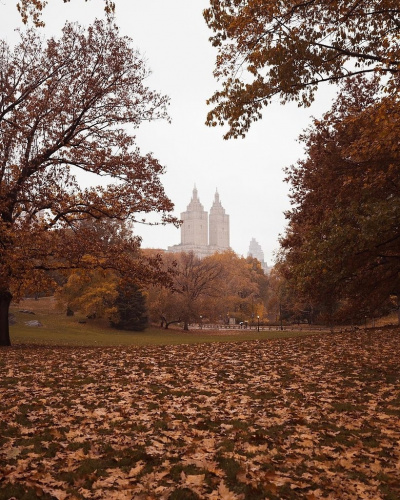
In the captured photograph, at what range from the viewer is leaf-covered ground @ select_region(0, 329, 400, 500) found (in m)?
4.29

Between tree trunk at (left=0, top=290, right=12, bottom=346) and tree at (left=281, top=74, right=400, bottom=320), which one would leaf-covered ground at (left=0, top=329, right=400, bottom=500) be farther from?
tree trunk at (left=0, top=290, right=12, bottom=346)

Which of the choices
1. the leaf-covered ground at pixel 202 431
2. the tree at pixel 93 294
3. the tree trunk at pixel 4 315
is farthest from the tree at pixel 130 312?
the leaf-covered ground at pixel 202 431

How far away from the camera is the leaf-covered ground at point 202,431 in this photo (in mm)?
4289

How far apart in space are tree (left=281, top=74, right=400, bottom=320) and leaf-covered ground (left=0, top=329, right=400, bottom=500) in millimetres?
3601

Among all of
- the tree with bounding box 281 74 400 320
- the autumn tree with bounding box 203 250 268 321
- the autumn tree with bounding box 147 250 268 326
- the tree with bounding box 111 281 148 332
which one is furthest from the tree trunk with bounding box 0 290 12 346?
the autumn tree with bounding box 203 250 268 321

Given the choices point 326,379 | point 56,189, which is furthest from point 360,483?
point 56,189

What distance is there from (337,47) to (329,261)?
6.00 meters

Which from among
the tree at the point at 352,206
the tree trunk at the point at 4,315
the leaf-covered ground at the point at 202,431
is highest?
the tree at the point at 352,206

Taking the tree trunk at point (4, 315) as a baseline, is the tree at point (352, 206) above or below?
above

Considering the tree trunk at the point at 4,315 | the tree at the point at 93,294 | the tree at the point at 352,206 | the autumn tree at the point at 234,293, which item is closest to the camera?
the tree at the point at 352,206

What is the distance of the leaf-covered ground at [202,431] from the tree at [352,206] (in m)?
3.60

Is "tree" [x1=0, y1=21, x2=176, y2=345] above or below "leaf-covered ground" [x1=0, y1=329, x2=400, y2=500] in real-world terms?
above

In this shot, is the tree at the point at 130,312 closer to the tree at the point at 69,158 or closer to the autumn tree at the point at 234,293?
the autumn tree at the point at 234,293

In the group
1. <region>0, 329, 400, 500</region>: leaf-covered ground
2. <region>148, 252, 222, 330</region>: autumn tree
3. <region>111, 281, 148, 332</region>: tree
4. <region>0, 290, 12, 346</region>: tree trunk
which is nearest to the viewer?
<region>0, 329, 400, 500</region>: leaf-covered ground
